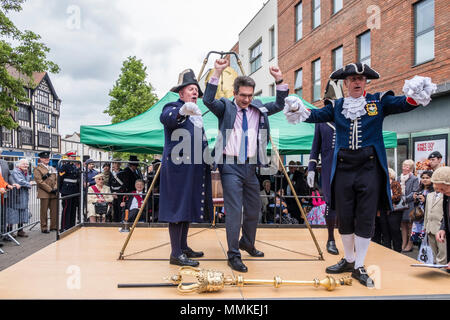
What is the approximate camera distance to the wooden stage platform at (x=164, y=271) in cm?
261

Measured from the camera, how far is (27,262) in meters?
3.41

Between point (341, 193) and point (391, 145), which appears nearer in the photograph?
point (341, 193)

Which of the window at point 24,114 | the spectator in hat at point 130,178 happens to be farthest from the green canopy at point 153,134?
the window at point 24,114

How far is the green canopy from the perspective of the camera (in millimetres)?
6965

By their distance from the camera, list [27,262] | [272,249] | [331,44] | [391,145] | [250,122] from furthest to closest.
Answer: [331,44]
[391,145]
[272,249]
[250,122]
[27,262]

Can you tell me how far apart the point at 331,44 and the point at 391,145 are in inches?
323

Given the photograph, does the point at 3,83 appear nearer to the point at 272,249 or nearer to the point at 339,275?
the point at 272,249

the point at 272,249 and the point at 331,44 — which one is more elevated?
the point at 331,44

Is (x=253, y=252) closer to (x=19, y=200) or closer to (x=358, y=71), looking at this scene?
(x=358, y=71)

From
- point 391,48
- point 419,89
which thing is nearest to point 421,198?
point 419,89

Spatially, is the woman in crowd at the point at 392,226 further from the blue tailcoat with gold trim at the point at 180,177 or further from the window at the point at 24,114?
the window at the point at 24,114

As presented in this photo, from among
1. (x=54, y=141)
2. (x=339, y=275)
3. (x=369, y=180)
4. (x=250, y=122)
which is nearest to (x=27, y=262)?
(x=250, y=122)

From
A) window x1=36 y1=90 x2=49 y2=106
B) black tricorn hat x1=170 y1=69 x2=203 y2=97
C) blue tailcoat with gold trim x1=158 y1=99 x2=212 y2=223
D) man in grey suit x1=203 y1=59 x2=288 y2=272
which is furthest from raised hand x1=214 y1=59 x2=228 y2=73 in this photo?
window x1=36 y1=90 x2=49 y2=106

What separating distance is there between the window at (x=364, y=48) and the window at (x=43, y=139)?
4568 cm
